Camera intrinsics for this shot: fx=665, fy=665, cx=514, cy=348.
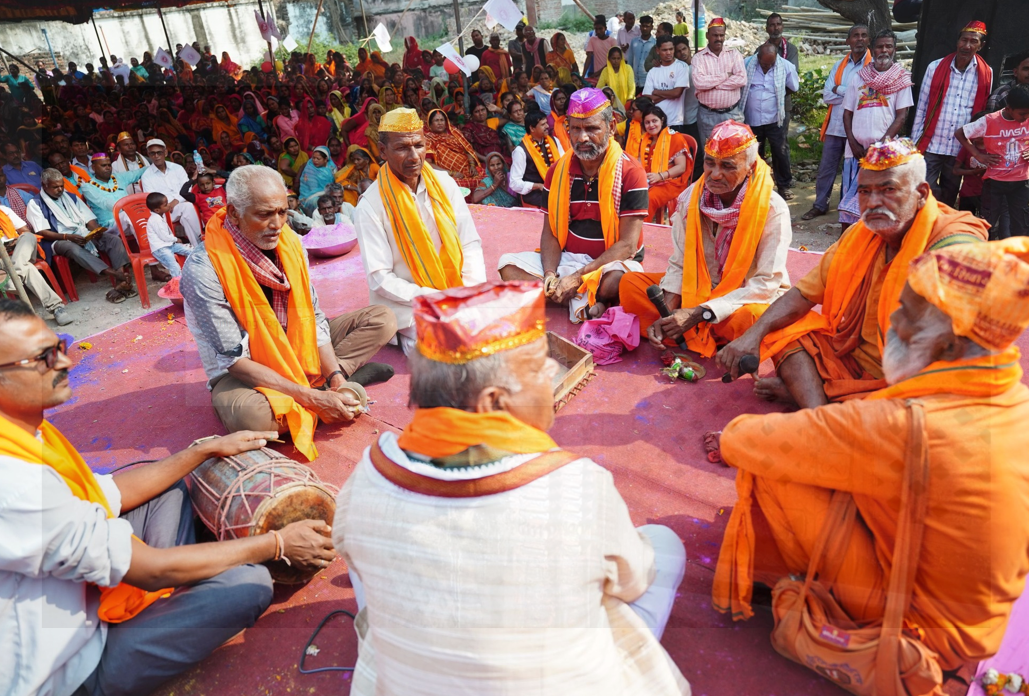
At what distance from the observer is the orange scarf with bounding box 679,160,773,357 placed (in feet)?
13.0

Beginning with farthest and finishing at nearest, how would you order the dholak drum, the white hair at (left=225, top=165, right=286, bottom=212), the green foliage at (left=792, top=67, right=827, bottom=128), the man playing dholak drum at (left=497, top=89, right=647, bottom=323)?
1. the green foliage at (left=792, top=67, right=827, bottom=128)
2. the man playing dholak drum at (left=497, top=89, right=647, bottom=323)
3. the white hair at (left=225, top=165, right=286, bottom=212)
4. the dholak drum

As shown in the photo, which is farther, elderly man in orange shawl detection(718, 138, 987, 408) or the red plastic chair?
the red plastic chair

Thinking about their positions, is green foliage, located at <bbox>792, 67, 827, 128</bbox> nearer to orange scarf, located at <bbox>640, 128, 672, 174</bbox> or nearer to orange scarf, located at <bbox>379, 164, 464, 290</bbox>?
orange scarf, located at <bbox>640, 128, 672, 174</bbox>

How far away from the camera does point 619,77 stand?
1003cm

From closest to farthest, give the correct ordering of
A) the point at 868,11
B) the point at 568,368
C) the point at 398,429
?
the point at 398,429, the point at 568,368, the point at 868,11

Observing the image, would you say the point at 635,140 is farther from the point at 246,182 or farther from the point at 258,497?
the point at 258,497

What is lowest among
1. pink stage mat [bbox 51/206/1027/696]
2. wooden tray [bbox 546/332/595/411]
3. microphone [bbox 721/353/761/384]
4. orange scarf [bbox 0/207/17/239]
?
pink stage mat [bbox 51/206/1027/696]

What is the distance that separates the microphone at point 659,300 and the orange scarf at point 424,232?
1.37 metres

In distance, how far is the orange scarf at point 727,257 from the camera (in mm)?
3953

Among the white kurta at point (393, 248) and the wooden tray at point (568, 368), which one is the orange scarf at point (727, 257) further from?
the white kurta at point (393, 248)

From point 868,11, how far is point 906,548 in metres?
14.8

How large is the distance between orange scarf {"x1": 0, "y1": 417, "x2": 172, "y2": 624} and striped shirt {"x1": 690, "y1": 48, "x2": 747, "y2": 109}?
24.4 ft

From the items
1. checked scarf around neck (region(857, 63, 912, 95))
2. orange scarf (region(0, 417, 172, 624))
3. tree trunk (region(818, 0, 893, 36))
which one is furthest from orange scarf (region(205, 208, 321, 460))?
tree trunk (region(818, 0, 893, 36))

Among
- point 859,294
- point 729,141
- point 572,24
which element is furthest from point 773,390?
point 572,24
